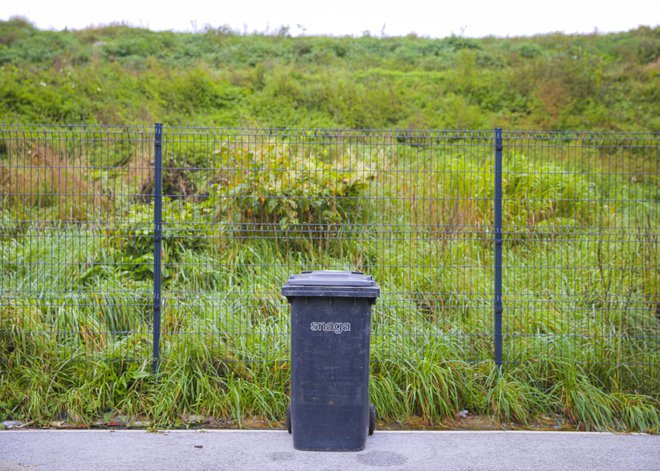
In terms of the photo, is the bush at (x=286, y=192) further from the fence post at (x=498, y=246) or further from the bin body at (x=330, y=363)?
the bin body at (x=330, y=363)

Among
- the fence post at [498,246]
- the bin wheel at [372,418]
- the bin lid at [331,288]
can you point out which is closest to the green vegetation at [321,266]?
the fence post at [498,246]

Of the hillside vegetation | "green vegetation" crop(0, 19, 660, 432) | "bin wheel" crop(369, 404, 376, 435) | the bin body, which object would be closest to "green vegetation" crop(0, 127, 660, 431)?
"green vegetation" crop(0, 19, 660, 432)

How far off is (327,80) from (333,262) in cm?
1460

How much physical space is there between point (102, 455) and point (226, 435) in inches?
36.8

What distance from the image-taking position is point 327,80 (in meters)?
20.0

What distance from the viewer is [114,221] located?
6629 mm

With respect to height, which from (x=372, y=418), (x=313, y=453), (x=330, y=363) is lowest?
(x=313, y=453)

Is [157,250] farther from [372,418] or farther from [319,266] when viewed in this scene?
[372,418]

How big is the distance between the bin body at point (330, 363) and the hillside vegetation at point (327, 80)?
12.8m

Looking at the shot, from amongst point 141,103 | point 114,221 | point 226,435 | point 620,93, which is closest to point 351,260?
point 226,435

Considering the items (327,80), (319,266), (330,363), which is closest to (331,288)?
(330,363)

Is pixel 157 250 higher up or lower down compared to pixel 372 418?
higher up

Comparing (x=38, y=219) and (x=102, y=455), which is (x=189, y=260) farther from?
(x=102, y=455)

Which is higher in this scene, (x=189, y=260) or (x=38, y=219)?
(x=38, y=219)
